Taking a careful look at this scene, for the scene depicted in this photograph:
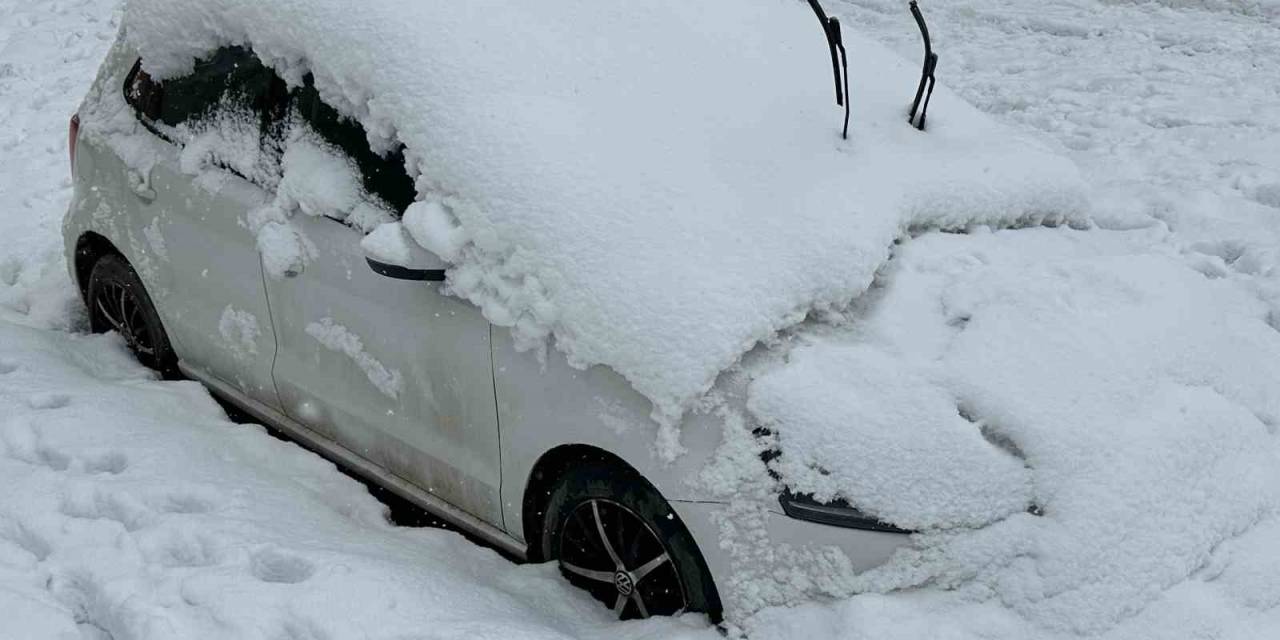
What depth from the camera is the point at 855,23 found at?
30.3 ft

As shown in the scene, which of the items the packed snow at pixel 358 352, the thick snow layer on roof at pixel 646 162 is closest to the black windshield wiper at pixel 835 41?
the thick snow layer on roof at pixel 646 162

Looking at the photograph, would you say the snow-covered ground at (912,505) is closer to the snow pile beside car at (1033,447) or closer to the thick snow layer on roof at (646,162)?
the snow pile beside car at (1033,447)

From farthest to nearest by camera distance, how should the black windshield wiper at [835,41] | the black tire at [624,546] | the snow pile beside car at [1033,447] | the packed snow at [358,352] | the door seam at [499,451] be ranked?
1. the packed snow at [358,352]
2. the black windshield wiper at [835,41]
3. the door seam at [499,451]
4. the black tire at [624,546]
5. the snow pile beside car at [1033,447]

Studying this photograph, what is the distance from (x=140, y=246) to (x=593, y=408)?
7.39ft

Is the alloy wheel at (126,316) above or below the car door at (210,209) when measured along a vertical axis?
below

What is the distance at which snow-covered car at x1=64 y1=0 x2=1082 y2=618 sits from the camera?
3.09 m

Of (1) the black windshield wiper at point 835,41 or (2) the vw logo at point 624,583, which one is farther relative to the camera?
(1) the black windshield wiper at point 835,41

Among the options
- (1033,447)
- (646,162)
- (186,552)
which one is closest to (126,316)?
(186,552)

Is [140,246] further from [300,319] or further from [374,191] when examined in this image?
[374,191]

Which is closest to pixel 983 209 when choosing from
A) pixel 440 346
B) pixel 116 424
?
pixel 440 346

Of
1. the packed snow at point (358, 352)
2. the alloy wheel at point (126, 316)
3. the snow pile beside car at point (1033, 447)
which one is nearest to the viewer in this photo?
the snow pile beside car at point (1033, 447)

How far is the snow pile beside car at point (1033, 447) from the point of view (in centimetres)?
288

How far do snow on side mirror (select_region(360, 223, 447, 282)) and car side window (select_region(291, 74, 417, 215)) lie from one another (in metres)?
0.17

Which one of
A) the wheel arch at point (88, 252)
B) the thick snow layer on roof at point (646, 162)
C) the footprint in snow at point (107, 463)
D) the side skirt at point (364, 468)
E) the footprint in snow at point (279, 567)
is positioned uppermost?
the thick snow layer on roof at point (646, 162)
